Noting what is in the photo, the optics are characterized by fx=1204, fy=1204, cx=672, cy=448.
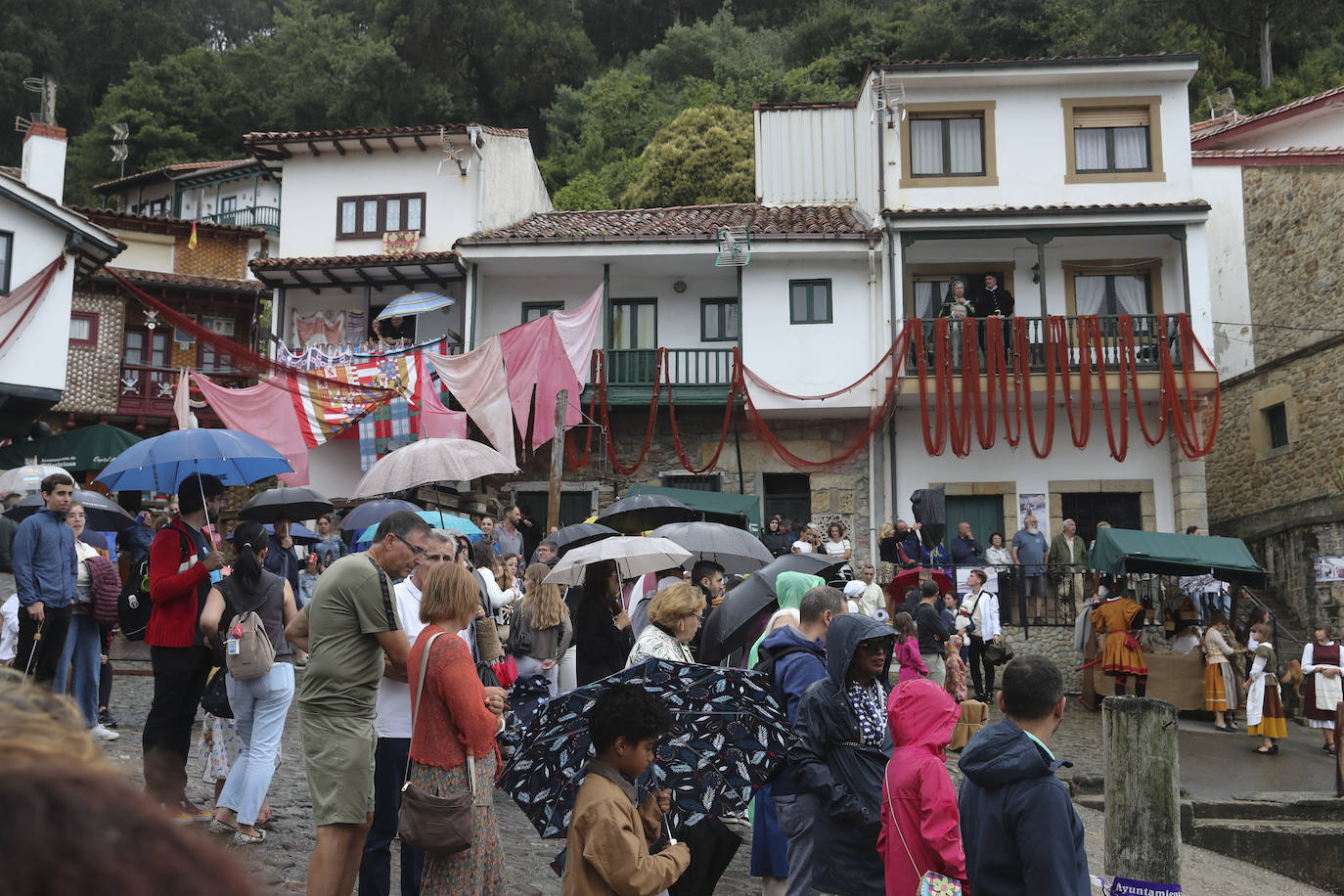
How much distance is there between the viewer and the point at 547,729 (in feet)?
15.5

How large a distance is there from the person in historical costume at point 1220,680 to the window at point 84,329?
2860 cm

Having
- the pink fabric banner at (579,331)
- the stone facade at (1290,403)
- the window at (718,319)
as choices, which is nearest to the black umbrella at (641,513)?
the pink fabric banner at (579,331)

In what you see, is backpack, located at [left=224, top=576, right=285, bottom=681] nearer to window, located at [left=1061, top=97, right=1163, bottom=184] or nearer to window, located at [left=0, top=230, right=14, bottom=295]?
window, located at [left=0, top=230, right=14, bottom=295]

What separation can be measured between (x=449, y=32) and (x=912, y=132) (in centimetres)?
2615

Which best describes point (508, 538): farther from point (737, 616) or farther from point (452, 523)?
point (737, 616)

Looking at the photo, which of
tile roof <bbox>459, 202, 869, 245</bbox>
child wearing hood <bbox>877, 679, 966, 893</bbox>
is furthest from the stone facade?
child wearing hood <bbox>877, 679, 966, 893</bbox>

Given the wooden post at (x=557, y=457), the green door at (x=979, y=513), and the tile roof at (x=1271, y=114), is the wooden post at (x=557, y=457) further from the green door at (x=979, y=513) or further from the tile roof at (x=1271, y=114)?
the tile roof at (x=1271, y=114)

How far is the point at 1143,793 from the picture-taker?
7.56 metres

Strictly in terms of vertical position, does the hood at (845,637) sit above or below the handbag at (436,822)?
above

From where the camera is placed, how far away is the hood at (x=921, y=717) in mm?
4871

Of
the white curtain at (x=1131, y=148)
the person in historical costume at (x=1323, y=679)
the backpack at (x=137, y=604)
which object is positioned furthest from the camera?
the white curtain at (x=1131, y=148)

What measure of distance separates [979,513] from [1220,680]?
24.4ft

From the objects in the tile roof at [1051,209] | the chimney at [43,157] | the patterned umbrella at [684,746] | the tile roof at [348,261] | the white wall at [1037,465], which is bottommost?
the patterned umbrella at [684,746]

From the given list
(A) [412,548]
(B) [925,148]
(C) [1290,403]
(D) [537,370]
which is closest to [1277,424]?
(C) [1290,403]
